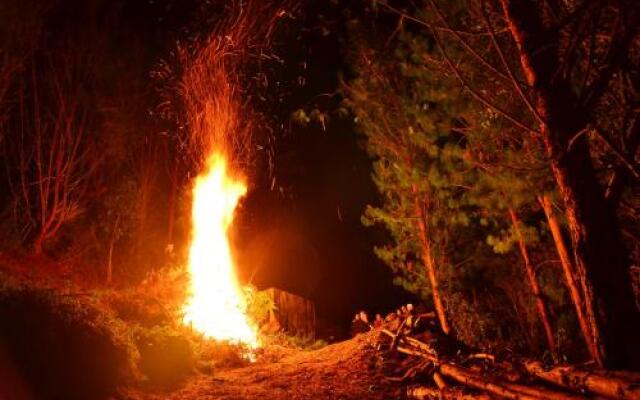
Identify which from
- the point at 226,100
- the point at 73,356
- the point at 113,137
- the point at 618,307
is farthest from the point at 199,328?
the point at 618,307

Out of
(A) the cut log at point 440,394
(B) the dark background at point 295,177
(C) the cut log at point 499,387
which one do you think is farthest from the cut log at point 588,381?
(B) the dark background at point 295,177

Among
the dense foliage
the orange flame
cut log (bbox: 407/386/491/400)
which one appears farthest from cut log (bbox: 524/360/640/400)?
the orange flame

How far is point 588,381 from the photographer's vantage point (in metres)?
4.05

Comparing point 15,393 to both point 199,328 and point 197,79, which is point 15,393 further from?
point 197,79

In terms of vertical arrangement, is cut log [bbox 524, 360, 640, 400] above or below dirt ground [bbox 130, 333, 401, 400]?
below

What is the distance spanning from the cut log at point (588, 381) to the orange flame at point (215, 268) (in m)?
6.11

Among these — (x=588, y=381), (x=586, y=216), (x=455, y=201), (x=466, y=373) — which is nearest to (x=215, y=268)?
(x=455, y=201)

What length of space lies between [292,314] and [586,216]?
31.6 ft

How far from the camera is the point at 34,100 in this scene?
12570 mm

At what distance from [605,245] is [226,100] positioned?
9.92 meters

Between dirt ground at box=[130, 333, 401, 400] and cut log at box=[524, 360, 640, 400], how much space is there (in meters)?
1.76

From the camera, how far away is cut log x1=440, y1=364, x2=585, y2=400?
4.32 metres

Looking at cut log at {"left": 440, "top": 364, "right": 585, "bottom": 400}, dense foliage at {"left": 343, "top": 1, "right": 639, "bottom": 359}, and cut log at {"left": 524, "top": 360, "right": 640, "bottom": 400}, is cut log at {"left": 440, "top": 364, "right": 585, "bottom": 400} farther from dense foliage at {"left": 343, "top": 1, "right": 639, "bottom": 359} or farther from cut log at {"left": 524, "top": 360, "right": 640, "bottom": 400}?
dense foliage at {"left": 343, "top": 1, "right": 639, "bottom": 359}

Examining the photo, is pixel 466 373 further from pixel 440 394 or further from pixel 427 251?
pixel 427 251
